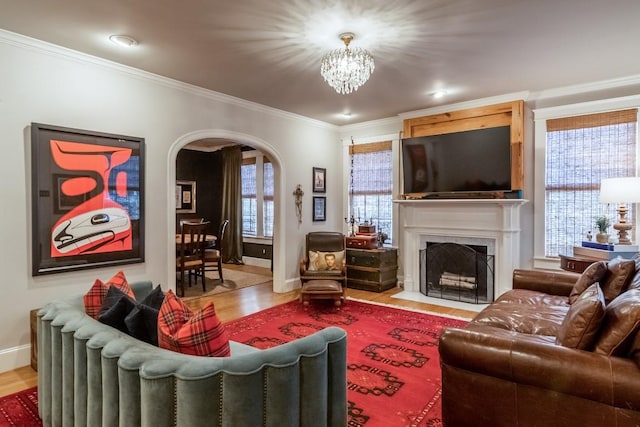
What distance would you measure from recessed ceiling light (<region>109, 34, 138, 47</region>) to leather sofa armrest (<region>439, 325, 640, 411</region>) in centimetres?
333

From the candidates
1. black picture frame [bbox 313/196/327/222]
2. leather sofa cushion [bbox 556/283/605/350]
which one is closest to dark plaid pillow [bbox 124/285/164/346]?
leather sofa cushion [bbox 556/283/605/350]

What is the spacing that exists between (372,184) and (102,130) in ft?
13.4

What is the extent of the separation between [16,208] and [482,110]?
17.4 ft

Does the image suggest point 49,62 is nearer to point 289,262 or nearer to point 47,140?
point 47,140

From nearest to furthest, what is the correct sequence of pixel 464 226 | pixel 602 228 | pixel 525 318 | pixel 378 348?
pixel 525 318, pixel 378 348, pixel 602 228, pixel 464 226

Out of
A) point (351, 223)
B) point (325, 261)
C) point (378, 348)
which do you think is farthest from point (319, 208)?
point (378, 348)

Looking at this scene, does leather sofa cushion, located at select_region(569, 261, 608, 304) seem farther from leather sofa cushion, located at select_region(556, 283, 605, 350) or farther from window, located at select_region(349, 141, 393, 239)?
window, located at select_region(349, 141, 393, 239)

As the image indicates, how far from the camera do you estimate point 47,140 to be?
319cm

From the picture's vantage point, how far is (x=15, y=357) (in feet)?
10.1

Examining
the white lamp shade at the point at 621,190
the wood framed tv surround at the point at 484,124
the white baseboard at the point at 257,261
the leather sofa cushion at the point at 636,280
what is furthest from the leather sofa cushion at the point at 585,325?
the white baseboard at the point at 257,261

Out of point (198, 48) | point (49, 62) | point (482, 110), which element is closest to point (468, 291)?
point (482, 110)

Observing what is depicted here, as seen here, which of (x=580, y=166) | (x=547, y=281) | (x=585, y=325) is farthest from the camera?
(x=580, y=166)

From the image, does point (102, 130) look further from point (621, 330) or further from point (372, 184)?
point (621, 330)

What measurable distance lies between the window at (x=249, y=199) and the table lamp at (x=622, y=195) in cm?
622
